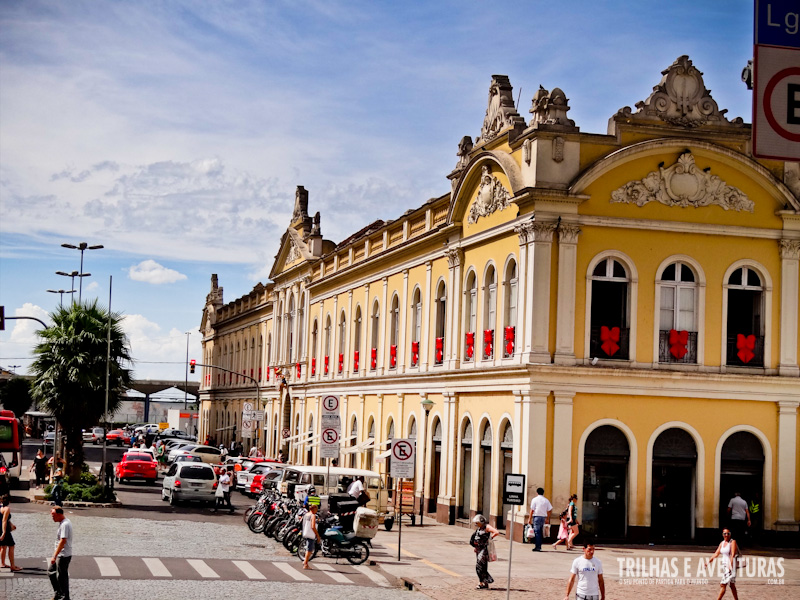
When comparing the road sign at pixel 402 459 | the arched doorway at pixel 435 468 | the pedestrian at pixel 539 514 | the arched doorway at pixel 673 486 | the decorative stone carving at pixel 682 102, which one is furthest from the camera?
the arched doorway at pixel 435 468

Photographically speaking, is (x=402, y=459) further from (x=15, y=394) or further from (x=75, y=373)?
(x=15, y=394)

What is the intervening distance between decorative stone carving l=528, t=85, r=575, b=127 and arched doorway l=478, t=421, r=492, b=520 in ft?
31.3

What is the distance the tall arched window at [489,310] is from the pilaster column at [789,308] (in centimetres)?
856

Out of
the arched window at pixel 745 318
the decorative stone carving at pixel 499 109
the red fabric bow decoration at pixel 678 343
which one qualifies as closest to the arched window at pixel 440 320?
the decorative stone carving at pixel 499 109

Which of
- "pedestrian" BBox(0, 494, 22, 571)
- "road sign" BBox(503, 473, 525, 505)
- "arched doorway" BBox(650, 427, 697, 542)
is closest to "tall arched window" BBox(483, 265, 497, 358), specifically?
"arched doorway" BBox(650, 427, 697, 542)

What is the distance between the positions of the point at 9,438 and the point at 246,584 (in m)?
30.3

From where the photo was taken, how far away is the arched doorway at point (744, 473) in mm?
31844

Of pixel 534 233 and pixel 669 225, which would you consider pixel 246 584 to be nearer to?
pixel 534 233

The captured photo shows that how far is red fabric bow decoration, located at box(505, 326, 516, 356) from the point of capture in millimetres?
32781

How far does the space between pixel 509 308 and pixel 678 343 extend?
201 inches

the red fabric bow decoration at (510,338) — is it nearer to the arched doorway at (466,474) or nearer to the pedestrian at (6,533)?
the arched doorway at (466,474)

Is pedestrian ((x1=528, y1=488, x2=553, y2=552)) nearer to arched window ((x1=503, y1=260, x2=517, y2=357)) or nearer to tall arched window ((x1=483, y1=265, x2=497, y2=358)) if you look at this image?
arched window ((x1=503, y1=260, x2=517, y2=357))

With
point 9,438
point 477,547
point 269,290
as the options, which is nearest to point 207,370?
point 269,290

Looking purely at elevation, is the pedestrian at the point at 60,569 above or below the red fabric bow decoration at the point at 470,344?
below
